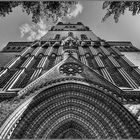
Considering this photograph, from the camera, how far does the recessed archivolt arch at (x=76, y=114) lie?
8062 millimetres

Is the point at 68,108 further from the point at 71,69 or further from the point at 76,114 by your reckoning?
the point at 71,69

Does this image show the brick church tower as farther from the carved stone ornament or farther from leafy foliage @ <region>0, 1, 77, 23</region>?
leafy foliage @ <region>0, 1, 77, 23</region>

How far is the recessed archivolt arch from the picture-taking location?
8062 mm

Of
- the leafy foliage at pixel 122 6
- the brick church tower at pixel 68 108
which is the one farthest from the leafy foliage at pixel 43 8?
the brick church tower at pixel 68 108

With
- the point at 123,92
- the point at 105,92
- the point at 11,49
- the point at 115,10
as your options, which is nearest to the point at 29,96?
the point at 105,92

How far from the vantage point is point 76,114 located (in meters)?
9.59

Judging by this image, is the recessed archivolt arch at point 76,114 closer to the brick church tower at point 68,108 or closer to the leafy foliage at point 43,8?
the brick church tower at point 68,108

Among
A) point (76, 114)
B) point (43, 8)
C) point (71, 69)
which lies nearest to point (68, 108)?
point (76, 114)

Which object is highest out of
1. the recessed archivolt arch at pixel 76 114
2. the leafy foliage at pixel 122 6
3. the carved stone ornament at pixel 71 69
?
the carved stone ornament at pixel 71 69

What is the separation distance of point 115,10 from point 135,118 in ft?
16.9

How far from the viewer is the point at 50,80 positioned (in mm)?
10266

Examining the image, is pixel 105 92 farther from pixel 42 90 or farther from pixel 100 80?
pixel 42 90

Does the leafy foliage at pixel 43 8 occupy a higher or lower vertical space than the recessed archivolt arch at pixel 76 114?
higher

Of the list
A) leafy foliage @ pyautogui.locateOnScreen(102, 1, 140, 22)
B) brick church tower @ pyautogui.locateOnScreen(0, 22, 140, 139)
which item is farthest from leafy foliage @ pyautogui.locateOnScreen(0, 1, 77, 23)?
brick church tower @ pyautogui.locateOnScreen(0, 22, 140, 139)
